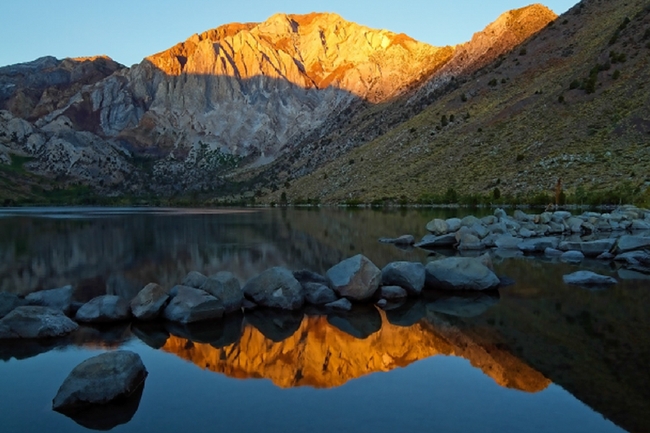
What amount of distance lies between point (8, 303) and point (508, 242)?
2772 centimetres

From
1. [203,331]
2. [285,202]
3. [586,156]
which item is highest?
[586,156]

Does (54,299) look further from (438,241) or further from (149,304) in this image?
(438,241)

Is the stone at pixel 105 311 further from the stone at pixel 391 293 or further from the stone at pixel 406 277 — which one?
the stone at pixel 406 277

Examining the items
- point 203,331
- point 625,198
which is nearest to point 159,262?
point 203,331

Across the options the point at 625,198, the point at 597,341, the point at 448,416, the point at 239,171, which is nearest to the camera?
the point at 448,416

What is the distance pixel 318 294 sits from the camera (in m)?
18.6

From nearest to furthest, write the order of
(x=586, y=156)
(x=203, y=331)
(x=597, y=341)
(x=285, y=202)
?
1. (x=597, y=341)
2. (x=203, y=331)
3. (x=586, y=156)
4. (x=285, y=202)

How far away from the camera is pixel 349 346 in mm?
13898

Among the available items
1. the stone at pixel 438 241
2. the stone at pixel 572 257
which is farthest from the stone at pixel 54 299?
the stone at pixel 572 257

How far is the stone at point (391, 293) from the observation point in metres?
19.3

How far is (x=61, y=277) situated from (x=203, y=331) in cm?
1296

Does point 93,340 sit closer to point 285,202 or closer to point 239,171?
point 285,202

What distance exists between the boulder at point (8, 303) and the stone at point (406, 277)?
508 inches

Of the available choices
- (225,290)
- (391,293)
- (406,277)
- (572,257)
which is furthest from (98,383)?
(572,257)
